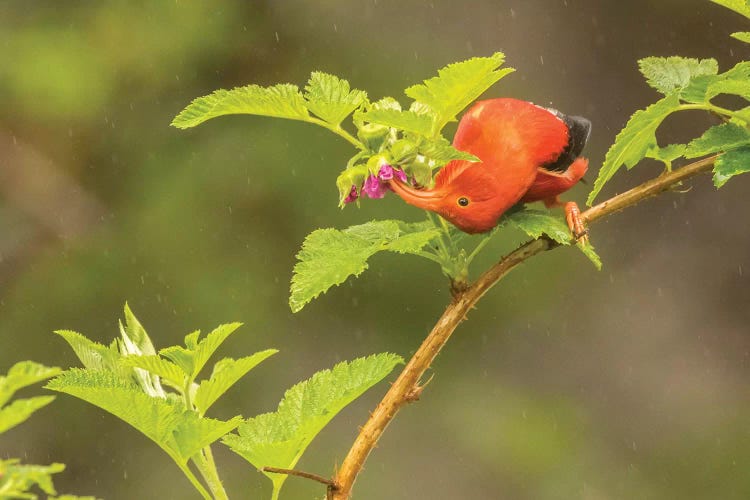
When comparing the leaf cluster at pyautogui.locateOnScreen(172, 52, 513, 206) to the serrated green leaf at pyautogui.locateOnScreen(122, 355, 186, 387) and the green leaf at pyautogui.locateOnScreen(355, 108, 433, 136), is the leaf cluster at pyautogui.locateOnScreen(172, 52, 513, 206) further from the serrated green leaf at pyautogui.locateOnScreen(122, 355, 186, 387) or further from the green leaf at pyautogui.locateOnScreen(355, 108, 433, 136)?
the serrated green leaf at pyautogui.locateOnScreen(122, 355, 186, 387)

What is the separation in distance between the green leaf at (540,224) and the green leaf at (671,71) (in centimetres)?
13

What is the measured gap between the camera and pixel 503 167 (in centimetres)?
59

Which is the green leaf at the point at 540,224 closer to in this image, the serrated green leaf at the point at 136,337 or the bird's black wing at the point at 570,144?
the bird's black wing at the point at 570,144

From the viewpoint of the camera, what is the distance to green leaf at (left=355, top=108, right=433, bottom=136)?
1.66 feet

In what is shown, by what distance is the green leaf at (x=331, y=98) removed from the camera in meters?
0.54

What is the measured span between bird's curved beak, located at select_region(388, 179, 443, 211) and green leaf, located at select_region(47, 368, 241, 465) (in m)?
0.15

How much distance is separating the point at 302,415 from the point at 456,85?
19 cm

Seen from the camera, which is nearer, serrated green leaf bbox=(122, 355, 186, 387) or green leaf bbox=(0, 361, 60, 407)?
green leaf bbox=(0, 361, 60, 407)

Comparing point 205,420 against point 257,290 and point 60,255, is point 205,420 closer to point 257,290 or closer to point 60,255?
point 257,290

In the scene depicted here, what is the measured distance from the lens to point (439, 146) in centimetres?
52

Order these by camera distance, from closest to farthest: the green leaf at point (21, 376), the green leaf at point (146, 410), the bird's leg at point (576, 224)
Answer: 1. the green leaf at point (21, 376)
2. the green leaf at point (146, 410)
3. the bird's leg at point (576, 224)

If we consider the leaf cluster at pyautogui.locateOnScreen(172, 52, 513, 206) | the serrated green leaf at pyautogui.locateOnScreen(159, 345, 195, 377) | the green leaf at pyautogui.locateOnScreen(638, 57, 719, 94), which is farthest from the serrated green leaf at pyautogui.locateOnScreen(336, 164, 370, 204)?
the green leaf at pyautogui.locateOnScreen(638, 57, 719, 94)

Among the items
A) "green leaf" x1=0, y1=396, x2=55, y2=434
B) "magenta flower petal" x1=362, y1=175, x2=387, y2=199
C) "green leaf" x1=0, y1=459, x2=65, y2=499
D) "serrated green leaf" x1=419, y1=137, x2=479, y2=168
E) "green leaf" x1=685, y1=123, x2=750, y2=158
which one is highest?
"serrated green leaf" x1=419, y1=137, x2=479, y2=168

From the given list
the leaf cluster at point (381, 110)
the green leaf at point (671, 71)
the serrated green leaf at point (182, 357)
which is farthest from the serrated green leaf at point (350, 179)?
the green leaf at point (671, 71)
